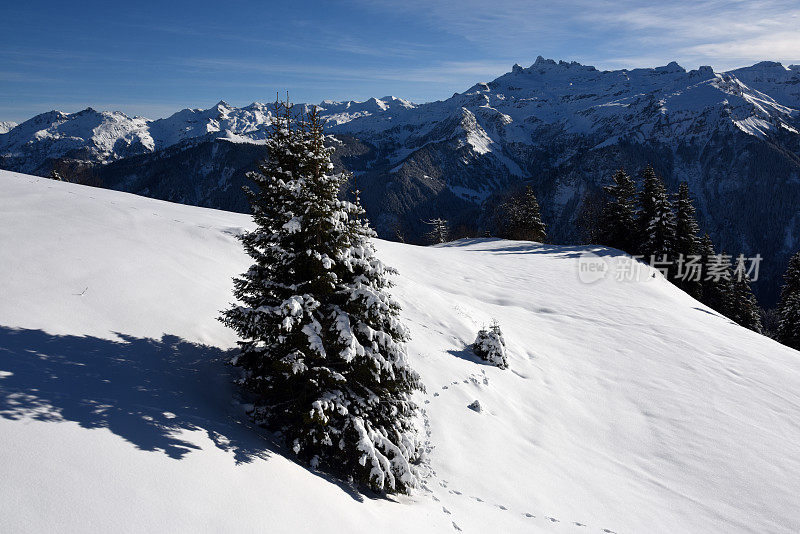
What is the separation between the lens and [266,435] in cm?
712

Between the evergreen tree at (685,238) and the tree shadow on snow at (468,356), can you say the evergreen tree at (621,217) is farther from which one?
the tree shadow on snow at (468,356)

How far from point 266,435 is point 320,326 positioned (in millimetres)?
2211

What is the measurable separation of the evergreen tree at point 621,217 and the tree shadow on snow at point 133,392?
1746 inches

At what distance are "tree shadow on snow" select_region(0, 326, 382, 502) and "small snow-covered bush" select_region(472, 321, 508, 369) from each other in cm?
775

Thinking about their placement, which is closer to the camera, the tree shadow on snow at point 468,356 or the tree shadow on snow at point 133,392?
the tree shadow on snow at point 133,392

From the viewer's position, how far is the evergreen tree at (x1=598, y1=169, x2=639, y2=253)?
4322 cm

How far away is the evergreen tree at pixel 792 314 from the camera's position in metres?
37.0

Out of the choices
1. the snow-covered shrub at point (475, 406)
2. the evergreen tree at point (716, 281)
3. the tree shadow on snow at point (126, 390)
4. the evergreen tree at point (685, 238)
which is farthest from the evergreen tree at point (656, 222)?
the tree shadow on snow at point (126, 390)

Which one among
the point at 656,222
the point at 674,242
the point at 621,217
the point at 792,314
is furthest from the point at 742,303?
the point at 621,217

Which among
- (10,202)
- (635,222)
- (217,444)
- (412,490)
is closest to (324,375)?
(217,444)

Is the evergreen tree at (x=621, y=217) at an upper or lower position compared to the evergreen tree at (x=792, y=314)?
upper

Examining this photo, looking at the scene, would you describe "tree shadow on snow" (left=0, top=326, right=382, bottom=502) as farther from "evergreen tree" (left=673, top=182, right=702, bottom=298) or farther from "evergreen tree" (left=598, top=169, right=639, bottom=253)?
"evergreen tree" (left=598, top=169, right=639, bottom=253)
